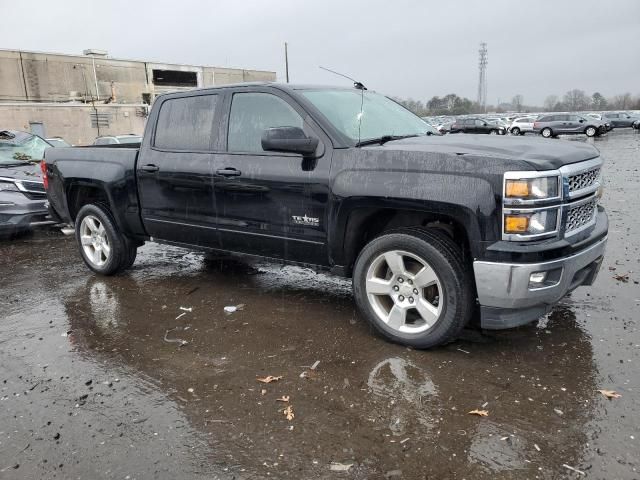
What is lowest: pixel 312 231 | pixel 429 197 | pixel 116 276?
pixel 116 276

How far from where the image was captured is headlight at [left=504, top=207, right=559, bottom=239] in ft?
10.4

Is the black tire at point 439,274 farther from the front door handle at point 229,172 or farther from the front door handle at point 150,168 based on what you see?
the front door handle at point 150,168

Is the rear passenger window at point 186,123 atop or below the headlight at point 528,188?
atop

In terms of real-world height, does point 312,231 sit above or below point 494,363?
above

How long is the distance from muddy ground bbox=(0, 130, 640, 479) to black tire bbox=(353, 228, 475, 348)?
143 mm

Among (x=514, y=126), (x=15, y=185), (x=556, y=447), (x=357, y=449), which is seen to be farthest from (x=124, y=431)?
(x=514, y=126)

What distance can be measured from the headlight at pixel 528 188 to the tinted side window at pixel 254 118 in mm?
1764

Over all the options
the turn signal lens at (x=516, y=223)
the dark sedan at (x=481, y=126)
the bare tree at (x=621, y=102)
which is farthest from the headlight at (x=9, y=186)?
the bare tree at (x=621, y=102)

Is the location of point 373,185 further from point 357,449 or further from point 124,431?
point 124,431

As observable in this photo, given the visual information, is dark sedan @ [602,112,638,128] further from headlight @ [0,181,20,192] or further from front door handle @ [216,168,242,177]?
front door handle @ [216,168,242,177]

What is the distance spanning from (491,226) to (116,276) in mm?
4326

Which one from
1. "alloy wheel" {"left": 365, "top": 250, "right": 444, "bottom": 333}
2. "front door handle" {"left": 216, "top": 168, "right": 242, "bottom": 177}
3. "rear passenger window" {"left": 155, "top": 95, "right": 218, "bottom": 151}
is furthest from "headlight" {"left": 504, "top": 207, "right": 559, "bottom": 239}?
"rear passenger window" {"left": 155, "top": 95, "right": 218, "bottom": 151}

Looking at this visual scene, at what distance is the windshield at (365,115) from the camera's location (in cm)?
417

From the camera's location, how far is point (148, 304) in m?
4.95
